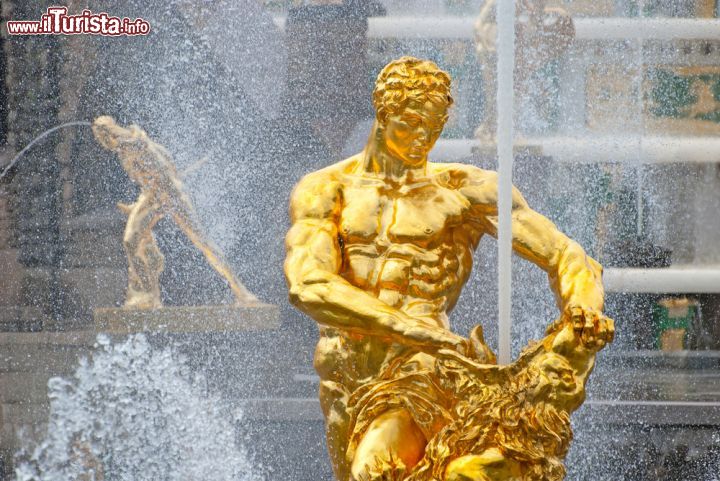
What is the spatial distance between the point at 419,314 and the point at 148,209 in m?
3.67

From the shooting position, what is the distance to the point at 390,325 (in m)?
3.20

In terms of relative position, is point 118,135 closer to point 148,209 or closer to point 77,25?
point 148,209

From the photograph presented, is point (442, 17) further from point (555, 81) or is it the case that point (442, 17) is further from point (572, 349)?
point (572, 349)

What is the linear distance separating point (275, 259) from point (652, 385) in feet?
7.27

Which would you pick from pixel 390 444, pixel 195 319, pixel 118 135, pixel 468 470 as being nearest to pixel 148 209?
pixel 118 135

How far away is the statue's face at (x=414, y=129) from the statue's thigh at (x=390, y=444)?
0.76 m

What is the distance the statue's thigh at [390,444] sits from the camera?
3.14 metres

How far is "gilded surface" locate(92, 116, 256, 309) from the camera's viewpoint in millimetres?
6762

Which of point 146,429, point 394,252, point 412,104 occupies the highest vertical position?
point 412,104

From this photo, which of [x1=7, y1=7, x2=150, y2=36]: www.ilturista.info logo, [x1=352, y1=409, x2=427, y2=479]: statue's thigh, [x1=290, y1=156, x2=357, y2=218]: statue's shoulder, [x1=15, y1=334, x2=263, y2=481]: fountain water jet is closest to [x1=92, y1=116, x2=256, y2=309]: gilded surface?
[x1=15, y1=334, x2=263, y2=481]: fountain water jet

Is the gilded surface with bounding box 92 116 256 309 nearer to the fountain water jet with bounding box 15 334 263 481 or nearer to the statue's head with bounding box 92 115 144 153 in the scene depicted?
the statue's head with bounding box 92 115 144 153

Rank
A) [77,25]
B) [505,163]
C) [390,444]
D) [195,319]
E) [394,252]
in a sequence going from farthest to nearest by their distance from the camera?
[77,25] → [195,319] → [394,252] → [505,163] → [390,444]

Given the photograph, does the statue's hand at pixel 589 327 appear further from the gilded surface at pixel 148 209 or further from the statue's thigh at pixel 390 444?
the gilded surface at pixel 148 209

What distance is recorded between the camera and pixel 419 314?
11.4 ft
